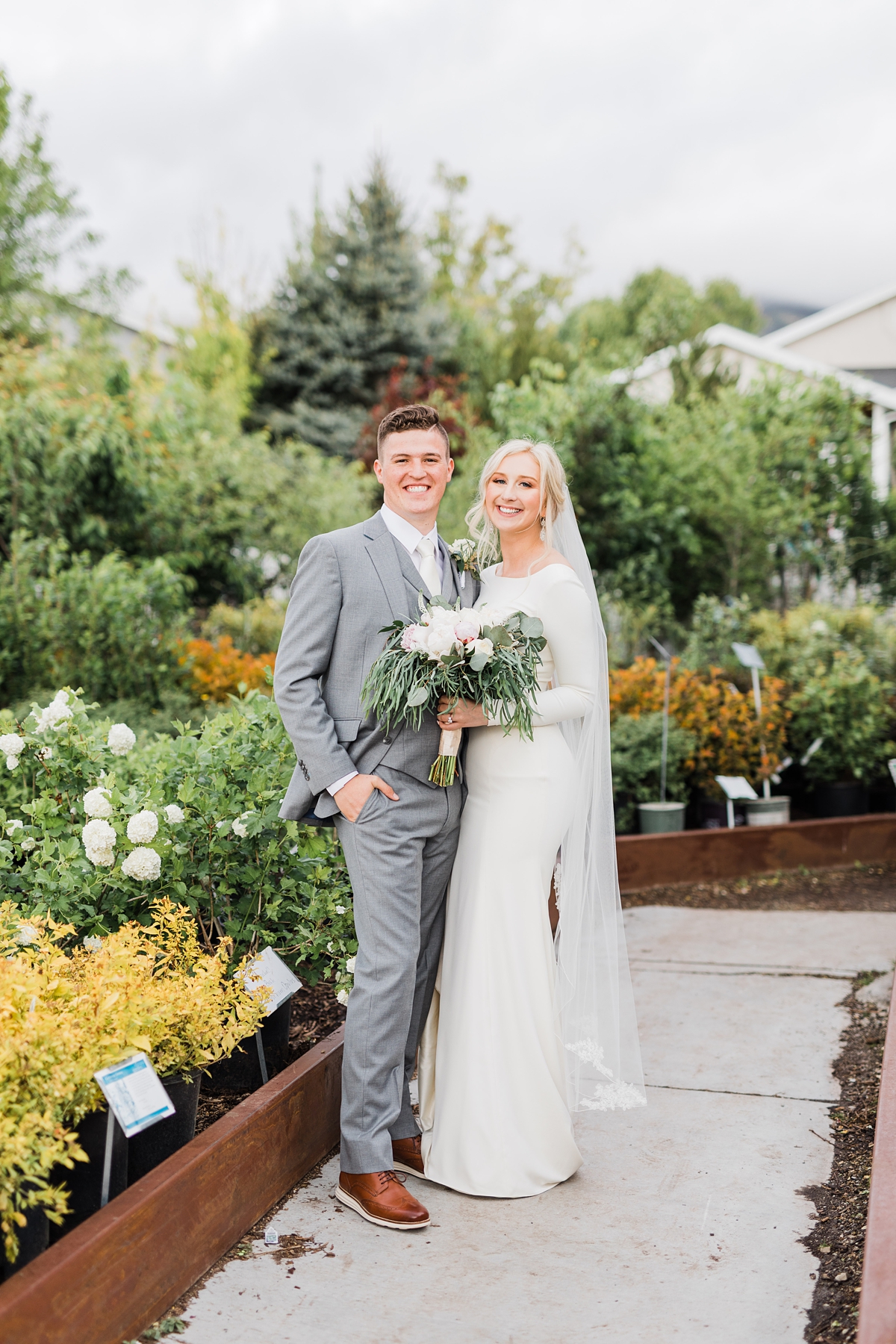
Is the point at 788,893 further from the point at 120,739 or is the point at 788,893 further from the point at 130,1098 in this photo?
the point at 130,1098

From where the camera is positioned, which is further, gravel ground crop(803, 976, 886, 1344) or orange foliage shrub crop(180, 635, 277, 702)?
orange foliage shrub crop(180, 635, 277, 702)

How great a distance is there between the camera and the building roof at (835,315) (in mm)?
20453

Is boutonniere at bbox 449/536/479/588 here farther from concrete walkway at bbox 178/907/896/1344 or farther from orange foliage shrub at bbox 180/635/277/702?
orange foliage shrub at bbox 180/635/277/702

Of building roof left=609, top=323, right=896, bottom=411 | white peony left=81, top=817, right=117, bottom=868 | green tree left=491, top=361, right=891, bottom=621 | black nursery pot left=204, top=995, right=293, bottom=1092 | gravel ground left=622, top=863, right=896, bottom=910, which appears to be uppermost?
building roof left=609, top=323, right=896, bottom=411

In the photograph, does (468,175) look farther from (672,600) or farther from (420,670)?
(420,670)

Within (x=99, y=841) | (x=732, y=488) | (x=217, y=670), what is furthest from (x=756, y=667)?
Result: (x=99, y=841)

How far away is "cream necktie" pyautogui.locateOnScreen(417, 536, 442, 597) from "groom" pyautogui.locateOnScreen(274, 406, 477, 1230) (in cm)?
8

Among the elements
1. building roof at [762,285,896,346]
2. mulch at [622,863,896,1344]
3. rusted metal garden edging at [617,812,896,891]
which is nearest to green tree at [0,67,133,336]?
building roof at [762,285,896,346]

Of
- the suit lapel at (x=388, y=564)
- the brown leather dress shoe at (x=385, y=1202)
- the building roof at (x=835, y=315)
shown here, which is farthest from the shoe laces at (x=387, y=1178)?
the building roof at (x=835, y=315)

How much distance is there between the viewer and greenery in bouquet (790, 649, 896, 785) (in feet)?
24.7

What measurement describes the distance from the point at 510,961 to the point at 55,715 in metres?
1.77

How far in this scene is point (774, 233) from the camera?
99.4 meters

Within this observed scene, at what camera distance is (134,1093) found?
7.57ft

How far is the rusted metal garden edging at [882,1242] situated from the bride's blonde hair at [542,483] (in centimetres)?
196
